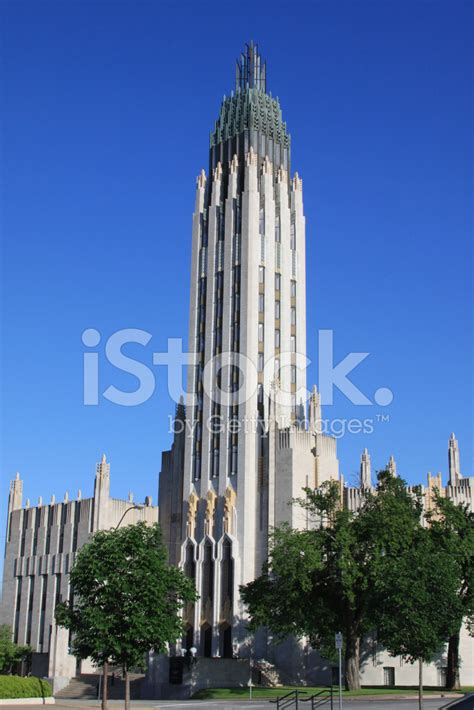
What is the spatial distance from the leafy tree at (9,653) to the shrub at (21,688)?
28691mm

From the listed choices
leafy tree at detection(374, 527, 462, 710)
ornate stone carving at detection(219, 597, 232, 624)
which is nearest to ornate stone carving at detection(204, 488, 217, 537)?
ornate stone carving at detection(219, 597, 232, 624)

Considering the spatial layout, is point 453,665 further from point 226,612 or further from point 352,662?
point 226,612

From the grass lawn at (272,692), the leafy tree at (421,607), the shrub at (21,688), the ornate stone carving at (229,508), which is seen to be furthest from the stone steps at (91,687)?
the leafy tree at (421,607)

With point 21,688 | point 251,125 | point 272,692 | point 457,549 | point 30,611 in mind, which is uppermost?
point 251,125

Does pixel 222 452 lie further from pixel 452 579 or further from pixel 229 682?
pixel 452 579

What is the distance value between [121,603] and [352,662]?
20134mm

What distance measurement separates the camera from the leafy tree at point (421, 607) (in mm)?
48531

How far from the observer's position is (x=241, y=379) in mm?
83750

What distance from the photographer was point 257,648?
75.5 meters

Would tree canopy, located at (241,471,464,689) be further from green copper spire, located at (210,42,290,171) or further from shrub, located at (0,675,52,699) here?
green copper spire, located at (210,42,290,171)

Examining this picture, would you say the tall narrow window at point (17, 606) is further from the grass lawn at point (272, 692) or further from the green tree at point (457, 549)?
the green tree at point (457, 549)

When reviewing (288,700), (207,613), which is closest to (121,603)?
(288,700)

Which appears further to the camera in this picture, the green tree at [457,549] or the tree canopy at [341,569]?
the green tree at [457,549]

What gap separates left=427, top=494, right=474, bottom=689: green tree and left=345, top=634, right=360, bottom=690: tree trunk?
20.3 ft
